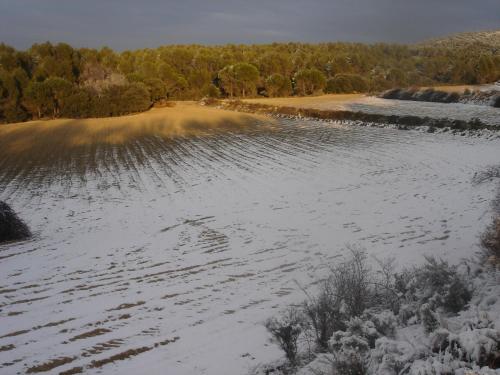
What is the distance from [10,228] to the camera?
12117 millimetres

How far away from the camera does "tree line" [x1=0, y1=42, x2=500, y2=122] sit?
48.3 meters

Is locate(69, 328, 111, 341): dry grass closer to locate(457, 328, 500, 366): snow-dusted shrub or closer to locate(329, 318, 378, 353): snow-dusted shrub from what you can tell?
locate(329, 318, 378, 353): snow-dusted shrub

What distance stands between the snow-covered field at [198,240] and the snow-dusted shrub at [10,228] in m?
0.44

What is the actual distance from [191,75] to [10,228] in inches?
2713

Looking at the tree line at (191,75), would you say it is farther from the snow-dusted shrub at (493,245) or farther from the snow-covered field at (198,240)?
the snow-dusted shrub at (493,245)

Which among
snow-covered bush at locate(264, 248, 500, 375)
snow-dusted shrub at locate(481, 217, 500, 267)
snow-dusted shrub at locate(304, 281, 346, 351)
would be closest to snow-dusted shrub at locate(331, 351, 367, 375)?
snow-covered bush at locate(264, 248, 500, 375)

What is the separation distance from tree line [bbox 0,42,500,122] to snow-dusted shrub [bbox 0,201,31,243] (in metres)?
39.0

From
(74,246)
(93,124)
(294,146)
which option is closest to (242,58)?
(93,124)

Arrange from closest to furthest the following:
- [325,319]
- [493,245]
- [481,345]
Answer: [481,345]
[325,319]
[493,245]

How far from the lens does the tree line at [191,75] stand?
159 feet

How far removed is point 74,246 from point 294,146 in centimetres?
1725

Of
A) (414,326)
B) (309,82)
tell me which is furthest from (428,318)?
(309,82)

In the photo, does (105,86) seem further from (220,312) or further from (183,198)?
(220,312)

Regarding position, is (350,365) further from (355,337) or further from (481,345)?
(481,345)
